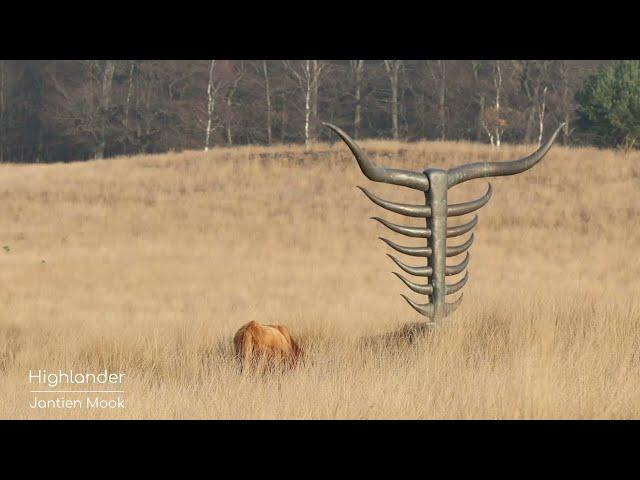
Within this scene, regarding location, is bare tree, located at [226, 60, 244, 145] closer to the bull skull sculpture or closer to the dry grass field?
the dry grass field

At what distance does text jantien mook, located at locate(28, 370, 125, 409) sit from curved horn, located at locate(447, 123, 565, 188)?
106 inches

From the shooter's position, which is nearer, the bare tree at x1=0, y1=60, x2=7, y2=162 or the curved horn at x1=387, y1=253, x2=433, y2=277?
the curved horn at x1=387, y1=253, x2=433, y2=277

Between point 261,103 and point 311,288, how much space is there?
30.5 metres

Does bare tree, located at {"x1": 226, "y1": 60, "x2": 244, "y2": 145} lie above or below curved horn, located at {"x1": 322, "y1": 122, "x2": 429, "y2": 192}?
above

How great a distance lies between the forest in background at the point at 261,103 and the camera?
37.5 meters

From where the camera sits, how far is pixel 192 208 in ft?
57.1

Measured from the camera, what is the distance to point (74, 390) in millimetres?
5465

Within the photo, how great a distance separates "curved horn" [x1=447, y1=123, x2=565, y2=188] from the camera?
6.19 metres

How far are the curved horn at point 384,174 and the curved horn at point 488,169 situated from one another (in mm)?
222

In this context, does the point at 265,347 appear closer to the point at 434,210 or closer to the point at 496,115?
the point at 434,210

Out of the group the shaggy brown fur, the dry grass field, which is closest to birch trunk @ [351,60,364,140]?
the dry grass field

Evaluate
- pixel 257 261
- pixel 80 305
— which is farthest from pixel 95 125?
pixel 80 305

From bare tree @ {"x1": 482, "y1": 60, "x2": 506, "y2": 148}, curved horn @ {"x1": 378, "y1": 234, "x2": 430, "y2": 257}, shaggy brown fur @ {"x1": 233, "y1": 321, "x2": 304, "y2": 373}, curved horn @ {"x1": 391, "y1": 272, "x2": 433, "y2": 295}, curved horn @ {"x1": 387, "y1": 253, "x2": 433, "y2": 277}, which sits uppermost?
bare tree @ {"x1": 482, "y1": 60, "x2": 506, "y2": 148}

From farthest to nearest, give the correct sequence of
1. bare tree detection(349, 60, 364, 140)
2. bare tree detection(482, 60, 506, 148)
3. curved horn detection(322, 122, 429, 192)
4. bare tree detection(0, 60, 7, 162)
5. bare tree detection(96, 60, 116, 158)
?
bare tree detection(0, 60, 7, 162)
bare tree detection(96, 60, 116, 158)
bare tree detection(349, 60, 364, 140)
bare tree detection(482, 60, 506, 148)
curved horn detection(322, 122, 429, 192)
